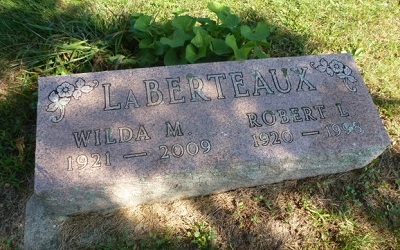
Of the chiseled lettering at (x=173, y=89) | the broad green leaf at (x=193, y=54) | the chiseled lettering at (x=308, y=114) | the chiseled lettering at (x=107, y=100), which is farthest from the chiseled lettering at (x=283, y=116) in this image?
the chiseled lettering at (x=107, y=100)

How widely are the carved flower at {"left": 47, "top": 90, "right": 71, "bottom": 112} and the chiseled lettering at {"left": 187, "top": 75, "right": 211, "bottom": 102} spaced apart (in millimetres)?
704

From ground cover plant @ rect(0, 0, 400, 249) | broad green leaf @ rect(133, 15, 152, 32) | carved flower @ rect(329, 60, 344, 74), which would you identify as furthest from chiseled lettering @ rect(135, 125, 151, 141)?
carved flower @ rect(329, 60, 344, 74)

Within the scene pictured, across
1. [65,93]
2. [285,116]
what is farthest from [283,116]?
[65,93]

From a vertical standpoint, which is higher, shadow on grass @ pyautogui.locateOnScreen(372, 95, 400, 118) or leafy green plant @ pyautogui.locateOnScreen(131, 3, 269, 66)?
leafy green plant @ pyautogui.locateOnScreen(131, 3, 269, 66)

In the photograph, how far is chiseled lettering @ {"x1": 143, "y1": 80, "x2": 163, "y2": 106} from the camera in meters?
2.09

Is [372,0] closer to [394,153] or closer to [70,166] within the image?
[394,153]

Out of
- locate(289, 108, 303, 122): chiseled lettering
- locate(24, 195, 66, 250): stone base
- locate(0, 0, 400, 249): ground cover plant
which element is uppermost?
locate(289, 108, 303, 122): chiseled lettering

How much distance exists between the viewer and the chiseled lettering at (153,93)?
2.09m

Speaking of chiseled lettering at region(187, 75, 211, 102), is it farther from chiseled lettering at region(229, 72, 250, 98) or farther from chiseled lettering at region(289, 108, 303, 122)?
chiseled lettering at region(289, 108, 303, 122)

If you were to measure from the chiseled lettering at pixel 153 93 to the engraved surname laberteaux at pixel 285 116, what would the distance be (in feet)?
1.73

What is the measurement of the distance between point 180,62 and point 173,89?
52 cm

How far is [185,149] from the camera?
1.97 meters

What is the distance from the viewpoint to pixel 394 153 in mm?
2697

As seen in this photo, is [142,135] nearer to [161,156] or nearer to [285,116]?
[161,156]
